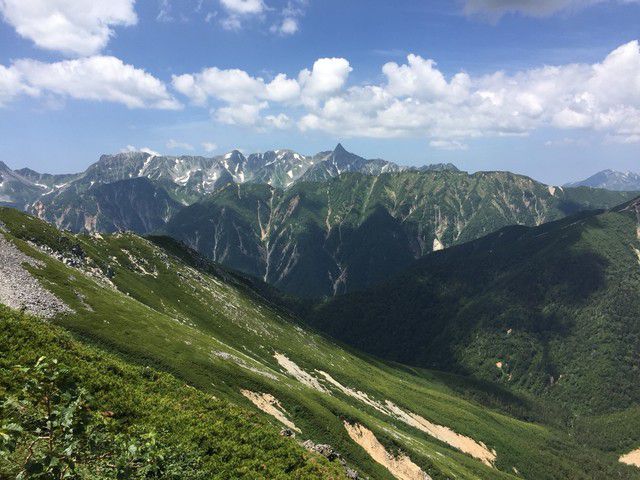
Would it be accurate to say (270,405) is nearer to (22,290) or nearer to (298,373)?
(22,290)

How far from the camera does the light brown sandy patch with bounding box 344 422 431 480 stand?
105 meters

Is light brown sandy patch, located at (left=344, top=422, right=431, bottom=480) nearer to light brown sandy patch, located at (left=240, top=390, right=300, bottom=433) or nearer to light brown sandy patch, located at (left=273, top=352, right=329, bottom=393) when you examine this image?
light brown sandy patch, located at (left=240, top=390, right=300, bottom=433)

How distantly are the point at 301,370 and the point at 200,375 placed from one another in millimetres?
83501

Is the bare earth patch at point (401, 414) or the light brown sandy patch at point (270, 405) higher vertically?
the light brown sandy patch at point (270, 405)

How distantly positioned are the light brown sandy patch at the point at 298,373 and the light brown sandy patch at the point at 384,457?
42.3 m

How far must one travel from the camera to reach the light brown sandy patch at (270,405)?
91562 millimetres

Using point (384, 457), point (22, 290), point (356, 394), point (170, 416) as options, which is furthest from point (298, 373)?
point (170, 416)

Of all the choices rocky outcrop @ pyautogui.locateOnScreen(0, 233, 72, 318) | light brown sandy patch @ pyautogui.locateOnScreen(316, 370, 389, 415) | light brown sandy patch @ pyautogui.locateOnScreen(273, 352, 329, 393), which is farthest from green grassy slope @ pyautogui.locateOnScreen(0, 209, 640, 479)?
rocky outcrop @ pyautogui.locateOnScreen(0, 233, 72, 318)

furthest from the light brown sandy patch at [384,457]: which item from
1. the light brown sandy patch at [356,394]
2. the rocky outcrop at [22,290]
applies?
the rocky outcrop at [22,290]

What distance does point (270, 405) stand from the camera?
96375 mm

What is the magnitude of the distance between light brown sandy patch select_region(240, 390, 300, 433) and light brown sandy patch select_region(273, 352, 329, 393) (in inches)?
2149

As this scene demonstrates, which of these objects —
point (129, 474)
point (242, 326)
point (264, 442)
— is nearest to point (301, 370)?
point (242, 326)

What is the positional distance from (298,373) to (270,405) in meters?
67.2

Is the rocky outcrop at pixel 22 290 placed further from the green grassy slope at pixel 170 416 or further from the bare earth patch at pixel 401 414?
the bare earth patch at pixel 401 414
